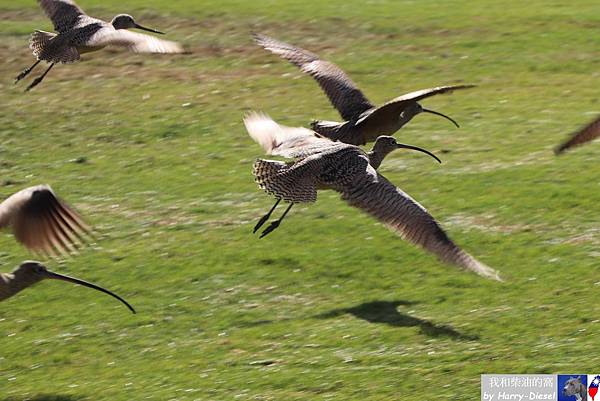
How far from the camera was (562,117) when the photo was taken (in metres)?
18.5

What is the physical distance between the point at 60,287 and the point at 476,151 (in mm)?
5823

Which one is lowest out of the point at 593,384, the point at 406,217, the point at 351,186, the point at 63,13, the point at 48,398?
the point at 48,398

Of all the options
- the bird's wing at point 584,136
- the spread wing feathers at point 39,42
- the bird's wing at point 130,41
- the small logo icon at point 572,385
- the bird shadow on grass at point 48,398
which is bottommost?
the bird shadow on grass at point 48,398

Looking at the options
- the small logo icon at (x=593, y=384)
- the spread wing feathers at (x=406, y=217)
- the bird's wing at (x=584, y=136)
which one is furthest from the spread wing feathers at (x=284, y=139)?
the small logo icon at (x=593, y=384)

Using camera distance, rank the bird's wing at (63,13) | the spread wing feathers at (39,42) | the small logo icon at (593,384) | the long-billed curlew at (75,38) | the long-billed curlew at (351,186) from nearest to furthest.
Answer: the small logo icon at (593,384) → the long-billed curlew at (351,186) → the long-billed curlew at (75,38) → the spread wing feathers at (39,42) → the bird's wing at (63,13)

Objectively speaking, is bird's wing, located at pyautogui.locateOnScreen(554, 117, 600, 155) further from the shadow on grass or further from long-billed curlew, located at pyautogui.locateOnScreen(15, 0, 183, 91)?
long-billed curlew, located at pyautogui.locateOnScreen(15, 0, 183, 91)

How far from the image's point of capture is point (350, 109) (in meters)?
15.3

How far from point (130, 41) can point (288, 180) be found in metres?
4.69

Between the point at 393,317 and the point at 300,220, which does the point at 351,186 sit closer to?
the point at 393,317

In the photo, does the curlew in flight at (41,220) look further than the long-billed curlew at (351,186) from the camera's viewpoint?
No

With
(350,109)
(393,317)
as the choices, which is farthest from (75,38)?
(393,317)

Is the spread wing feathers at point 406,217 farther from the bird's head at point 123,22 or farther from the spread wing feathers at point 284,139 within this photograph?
the bird's head at point 123,22

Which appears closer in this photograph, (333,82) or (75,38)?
(333,82)

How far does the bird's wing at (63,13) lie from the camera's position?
17328mm
